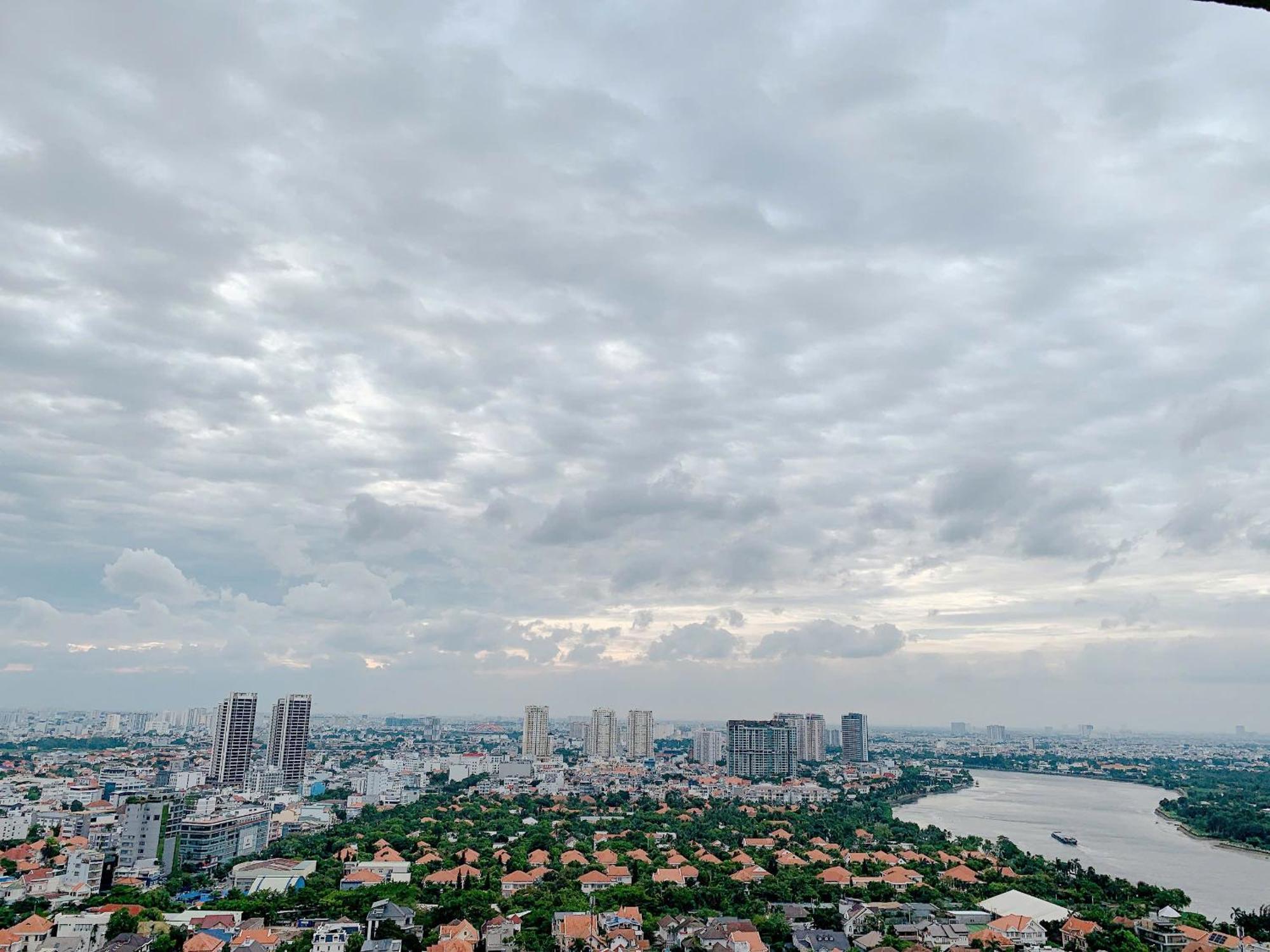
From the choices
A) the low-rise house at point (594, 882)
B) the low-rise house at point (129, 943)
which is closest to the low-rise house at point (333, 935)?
the low-rise house at point (129, 943)

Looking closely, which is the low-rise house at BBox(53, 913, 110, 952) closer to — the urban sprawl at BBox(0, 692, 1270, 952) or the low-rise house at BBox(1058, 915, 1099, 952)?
the urban sprawl at BBox(0, 692, 1270, 952)

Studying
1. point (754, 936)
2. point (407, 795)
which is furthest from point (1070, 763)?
point (754, 936)

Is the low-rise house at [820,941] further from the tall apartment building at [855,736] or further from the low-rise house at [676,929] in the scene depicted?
the tall apartment building at [855,736]

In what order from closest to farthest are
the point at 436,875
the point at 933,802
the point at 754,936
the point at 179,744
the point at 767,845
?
the point at 754,936
the point at 436,875
the point at 767,845
the point at 933,802
the point at 179,744

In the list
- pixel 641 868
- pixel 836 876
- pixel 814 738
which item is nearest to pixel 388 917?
pixel 641 868

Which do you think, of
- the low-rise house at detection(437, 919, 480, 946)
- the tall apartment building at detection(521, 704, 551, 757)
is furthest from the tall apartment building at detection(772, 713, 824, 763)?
the low-rise house at detection(437, 919, 480, 946)

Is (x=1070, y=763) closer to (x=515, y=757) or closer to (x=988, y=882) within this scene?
(x=515, y=757)
